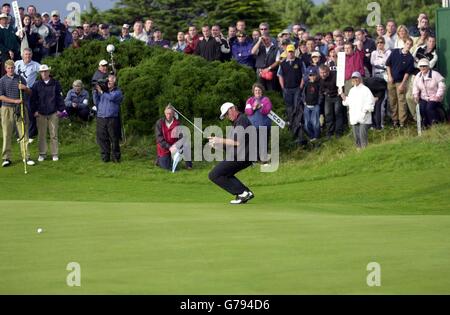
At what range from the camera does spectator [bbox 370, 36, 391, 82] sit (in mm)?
29469

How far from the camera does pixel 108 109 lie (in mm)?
29375

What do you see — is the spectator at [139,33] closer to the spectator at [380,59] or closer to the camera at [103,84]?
the camera at [103,84]

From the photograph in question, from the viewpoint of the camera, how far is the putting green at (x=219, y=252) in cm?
1127

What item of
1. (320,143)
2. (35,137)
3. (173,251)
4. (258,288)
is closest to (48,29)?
(35,137)

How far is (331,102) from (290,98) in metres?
1.14

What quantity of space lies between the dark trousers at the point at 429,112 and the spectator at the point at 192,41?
7.17 metres

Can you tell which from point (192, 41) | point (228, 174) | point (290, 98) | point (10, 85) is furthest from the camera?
point (192, 41)

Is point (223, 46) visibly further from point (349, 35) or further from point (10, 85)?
point (10, 85)

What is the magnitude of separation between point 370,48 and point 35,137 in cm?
985

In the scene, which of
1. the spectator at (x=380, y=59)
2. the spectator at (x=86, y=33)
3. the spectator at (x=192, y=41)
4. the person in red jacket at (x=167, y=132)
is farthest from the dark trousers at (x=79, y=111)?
the spectator at (x=380, y=59)

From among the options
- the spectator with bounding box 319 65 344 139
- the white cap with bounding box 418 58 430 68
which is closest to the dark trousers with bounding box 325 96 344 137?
the spectator with bounding box 319 65 344 139

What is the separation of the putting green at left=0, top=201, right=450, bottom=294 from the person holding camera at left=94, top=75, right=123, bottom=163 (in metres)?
10.5

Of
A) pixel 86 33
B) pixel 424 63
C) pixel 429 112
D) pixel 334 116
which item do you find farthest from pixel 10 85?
pixel 429 112

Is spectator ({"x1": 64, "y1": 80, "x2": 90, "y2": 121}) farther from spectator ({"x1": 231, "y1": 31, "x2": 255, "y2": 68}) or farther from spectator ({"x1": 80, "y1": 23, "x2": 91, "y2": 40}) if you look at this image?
spectator ({"x1": 231, "y1": 31, "x2": 255, "y2": 68})
